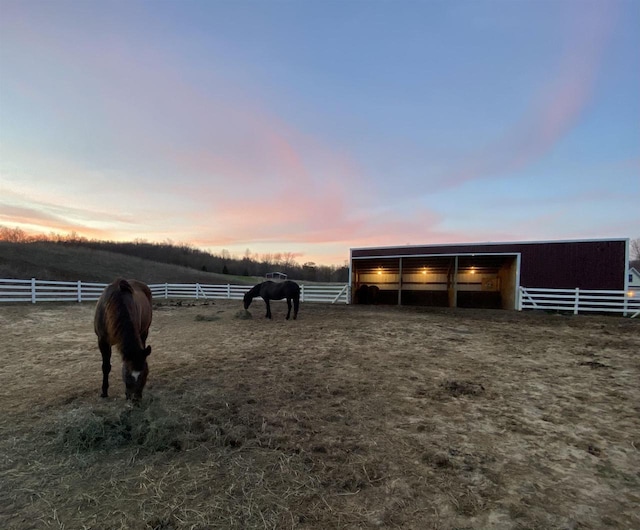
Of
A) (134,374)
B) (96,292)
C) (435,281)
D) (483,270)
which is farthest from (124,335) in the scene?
(483,270)

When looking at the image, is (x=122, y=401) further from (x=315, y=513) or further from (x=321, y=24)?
(x=321, y=24)

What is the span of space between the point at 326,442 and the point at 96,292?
56.8 ft

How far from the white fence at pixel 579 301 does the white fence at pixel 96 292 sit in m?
8.65

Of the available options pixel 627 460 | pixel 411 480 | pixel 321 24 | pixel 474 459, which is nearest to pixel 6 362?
pixel 411 480

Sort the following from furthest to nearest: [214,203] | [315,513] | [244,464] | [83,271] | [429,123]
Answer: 1. [83,271]
2. [214,203]
3. [429,123]
4. [244,464]
5. [315,513]

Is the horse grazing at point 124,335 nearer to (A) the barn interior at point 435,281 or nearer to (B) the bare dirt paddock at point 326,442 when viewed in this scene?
(B) the bare dirt paddock at point 326,442

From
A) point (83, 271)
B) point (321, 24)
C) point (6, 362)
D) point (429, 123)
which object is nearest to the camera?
point (6, 362)

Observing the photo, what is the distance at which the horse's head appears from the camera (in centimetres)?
328

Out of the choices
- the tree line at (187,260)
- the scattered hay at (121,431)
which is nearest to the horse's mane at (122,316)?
the scattered hay at (121,431)

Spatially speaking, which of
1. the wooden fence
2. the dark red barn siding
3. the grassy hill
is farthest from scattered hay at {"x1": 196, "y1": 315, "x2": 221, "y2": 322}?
the grassy hill

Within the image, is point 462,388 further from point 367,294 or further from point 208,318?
point 367,294

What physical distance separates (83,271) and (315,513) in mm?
41503

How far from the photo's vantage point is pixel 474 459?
2.57 m

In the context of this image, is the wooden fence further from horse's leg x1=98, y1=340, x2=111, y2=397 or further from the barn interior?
horse's leg x1=98, y1=340, x2=111, y2=397
